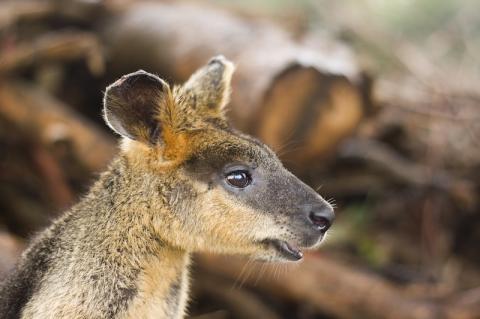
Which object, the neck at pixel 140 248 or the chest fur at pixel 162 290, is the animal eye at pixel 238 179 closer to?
the neck at pixel 140 248

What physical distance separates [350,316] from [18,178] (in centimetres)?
323

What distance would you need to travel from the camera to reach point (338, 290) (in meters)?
5.83

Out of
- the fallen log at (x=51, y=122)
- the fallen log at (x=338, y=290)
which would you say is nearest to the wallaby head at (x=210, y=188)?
the fallen log at (x=338, y=290)

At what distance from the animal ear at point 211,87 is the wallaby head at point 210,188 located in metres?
0.27

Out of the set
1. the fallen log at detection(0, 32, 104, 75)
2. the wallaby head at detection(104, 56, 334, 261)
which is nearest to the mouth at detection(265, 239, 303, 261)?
the wallaby head at detection(104, 56, 334, 261)

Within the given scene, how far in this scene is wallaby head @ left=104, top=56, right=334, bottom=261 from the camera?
3693 millimetres

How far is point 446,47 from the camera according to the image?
980cm

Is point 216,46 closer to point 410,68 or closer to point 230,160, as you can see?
point 410,68

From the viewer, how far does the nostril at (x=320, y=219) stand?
12.1ft

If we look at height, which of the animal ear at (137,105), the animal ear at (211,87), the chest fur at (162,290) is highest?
the animal ear at (211,87)

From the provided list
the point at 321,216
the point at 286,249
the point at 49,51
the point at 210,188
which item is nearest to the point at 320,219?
the point at 321,216

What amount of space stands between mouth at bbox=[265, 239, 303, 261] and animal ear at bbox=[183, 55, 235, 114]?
846 millimetres

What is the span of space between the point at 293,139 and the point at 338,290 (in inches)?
48.5

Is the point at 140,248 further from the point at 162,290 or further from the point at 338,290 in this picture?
the point at 338,290
